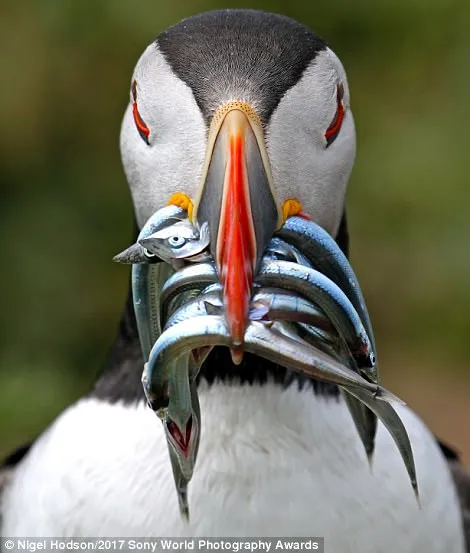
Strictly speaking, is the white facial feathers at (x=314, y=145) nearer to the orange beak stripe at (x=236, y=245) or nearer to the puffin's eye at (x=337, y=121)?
the puffin's eye at (x=337, y=121)

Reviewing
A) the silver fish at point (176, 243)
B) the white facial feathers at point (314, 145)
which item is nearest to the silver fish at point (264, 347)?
the silver fish at point (176, 243)

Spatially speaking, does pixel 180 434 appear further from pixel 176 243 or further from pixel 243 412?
pixel 243 412

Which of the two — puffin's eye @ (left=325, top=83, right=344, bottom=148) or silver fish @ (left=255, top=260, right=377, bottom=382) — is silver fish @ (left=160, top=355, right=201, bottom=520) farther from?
puffin's eye @ (left=325, top=83, right=344, bottom=148)

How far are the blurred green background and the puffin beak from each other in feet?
13.3

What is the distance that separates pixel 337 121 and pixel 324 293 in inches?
27.8

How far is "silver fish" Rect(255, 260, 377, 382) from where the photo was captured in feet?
7.30

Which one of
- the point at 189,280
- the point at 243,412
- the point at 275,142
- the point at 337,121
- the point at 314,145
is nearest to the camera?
the point at 189,280

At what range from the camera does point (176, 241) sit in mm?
2291

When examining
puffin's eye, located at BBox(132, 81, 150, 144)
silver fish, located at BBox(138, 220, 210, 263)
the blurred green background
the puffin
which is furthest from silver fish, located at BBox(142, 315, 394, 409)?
the blurred green background

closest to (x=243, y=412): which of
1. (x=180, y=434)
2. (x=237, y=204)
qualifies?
(x=180, y=434)

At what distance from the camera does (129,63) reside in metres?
6.61

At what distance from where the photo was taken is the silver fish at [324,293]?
87.6 inches

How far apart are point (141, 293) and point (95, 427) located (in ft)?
2.56

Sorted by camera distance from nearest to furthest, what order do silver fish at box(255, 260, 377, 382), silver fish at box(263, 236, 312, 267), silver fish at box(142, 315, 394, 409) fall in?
silver fish at box(142, 315, 394, 409)
silver fish at box(255, 260, 377, 382)
silver fish at box(263, 236, 312, 267)
